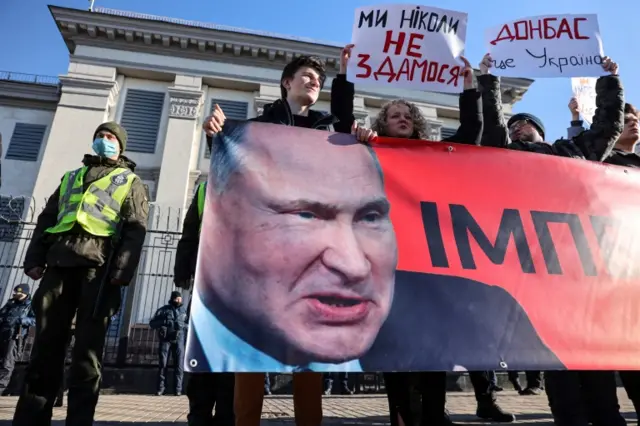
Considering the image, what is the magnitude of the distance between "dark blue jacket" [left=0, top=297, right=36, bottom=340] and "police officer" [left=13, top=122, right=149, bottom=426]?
5.65 m

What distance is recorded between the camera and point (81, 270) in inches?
108

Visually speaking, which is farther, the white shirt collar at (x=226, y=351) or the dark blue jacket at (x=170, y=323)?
the dark blue jacket at (x=170, y=323)

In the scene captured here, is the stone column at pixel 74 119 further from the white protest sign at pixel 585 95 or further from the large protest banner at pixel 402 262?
the white protest sign at pixel 585 95

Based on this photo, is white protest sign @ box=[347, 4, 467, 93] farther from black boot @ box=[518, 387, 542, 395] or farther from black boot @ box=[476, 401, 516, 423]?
black boot @ box=[518, 387, 542, 395]

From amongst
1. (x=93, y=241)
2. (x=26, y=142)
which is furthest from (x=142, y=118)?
(x=93, y=241)

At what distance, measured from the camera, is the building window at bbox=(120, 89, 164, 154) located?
48.3ft

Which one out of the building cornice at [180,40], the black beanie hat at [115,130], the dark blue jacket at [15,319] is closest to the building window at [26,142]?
the building cornice at [180,40]

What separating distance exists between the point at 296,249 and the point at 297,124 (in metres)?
1.03

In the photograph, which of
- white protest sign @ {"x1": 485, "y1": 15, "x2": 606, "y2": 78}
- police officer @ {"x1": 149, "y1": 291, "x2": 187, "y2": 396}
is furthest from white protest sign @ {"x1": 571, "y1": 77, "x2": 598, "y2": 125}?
Result: police officer @ {"x1": 149, "y1": 291, "x2": 187, "y2": 396}

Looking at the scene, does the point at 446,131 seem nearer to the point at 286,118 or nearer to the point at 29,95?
the point at 286,118

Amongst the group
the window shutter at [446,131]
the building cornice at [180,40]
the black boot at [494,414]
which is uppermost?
the building cornice at [180,40]

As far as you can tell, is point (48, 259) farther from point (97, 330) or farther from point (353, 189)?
point (353, 189)

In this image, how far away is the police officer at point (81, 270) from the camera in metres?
2.50

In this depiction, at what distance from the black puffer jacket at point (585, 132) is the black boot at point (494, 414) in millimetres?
2439
